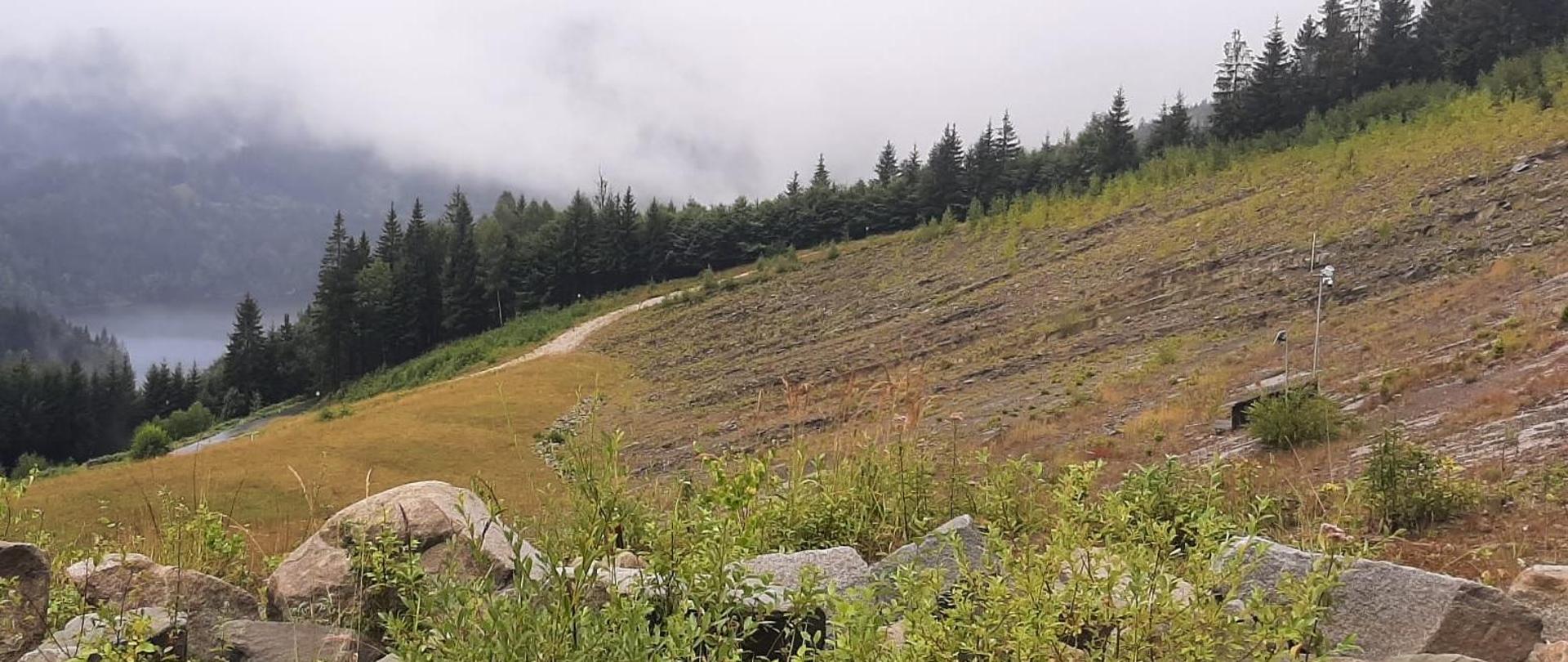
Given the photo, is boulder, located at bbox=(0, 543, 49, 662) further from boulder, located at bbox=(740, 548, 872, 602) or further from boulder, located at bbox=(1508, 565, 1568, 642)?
boulder, located at bbox=(1508, 565, 1568, 642)

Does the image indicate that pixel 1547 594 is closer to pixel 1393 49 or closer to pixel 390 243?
pixel 1393 49

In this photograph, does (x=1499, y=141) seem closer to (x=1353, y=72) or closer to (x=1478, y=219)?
(x=1478, y=219)

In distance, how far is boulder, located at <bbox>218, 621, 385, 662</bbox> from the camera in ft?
10.1

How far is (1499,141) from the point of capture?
27.0 metres

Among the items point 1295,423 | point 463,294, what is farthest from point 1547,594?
point 463,294

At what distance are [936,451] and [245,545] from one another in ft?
13.2

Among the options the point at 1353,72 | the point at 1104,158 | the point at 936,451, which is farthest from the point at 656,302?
the point at 936,451

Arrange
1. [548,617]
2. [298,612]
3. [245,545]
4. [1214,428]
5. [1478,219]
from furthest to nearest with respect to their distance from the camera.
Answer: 1. [1478,219]
2. [1214,428]
3. [245,545]
4. [298,612]
5. [548,617]

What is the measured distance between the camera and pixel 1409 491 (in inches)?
194

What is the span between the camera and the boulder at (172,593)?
3441mm

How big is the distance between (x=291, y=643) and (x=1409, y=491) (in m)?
5.53

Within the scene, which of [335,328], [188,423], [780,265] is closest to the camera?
[188,423]

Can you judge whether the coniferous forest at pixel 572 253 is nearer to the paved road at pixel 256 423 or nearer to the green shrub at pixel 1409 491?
the paved road at pixel 256 423

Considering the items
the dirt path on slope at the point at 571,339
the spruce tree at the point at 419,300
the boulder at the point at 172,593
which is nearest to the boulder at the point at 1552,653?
the boulder at the point at 172,593
